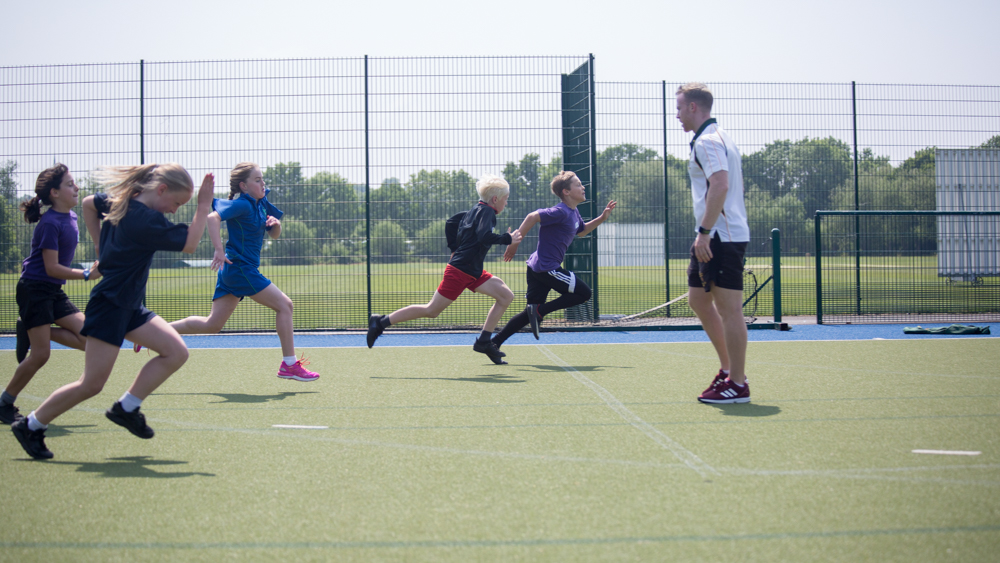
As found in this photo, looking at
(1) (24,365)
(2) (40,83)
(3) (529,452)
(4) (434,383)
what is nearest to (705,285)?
(3) (529,452)

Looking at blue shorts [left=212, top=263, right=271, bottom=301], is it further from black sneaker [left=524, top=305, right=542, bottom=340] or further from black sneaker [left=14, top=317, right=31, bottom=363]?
black sneaker [left=524, top=305, right=542, bottom=340]

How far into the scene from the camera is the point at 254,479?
123 inches

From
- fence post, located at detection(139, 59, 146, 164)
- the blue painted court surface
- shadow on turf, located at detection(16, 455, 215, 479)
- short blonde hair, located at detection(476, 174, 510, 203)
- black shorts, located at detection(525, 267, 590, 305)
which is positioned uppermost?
fence post, located at detection(139, 59, 146, 164)

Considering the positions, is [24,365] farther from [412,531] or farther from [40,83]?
[40,83]

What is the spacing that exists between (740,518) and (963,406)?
9.11 ft

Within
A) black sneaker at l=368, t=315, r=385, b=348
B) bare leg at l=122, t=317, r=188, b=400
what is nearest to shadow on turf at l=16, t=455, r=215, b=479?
bare leg at l=122, t=317, r=188, b=400

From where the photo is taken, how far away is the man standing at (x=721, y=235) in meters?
4.59

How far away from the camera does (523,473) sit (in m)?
3.16

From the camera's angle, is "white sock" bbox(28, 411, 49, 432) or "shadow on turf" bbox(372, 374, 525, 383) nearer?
"white sock" bbox(28, 411, 49, 432)

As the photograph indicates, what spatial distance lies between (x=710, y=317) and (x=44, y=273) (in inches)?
167

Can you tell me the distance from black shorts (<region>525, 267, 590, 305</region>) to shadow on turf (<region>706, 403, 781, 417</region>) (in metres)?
2.58

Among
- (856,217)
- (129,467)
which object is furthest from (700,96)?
(856,217)

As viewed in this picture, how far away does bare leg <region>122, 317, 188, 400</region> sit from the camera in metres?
3.68

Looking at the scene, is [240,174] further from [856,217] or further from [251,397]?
[856,217]
